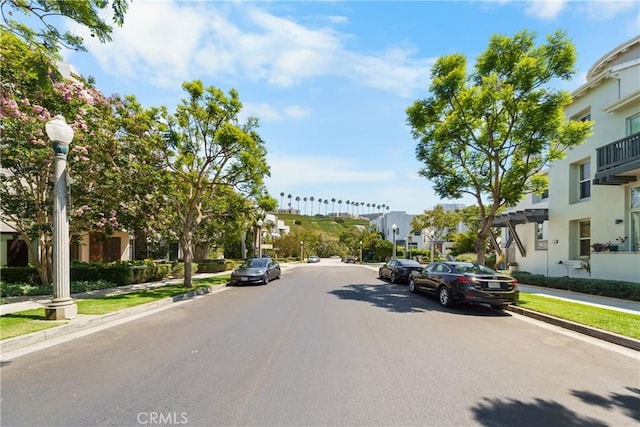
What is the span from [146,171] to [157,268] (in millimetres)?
7128

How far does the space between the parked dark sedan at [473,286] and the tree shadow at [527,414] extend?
250 inches

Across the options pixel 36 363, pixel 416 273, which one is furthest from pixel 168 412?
pixel 416 273

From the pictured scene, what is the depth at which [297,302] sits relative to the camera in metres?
12.2

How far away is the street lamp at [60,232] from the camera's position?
8.27m

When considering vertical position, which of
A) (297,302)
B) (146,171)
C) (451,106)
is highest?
(451,106)

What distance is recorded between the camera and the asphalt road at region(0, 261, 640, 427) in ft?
12.7

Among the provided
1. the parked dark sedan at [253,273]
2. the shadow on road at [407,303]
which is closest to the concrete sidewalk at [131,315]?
the shadow on road at [407,303]

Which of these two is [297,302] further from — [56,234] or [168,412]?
[168,412]

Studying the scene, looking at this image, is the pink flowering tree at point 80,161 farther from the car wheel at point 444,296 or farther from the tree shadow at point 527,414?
the tree shadow at point 527,414

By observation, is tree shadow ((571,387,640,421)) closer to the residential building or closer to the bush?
the residential building

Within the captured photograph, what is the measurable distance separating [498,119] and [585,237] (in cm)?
799

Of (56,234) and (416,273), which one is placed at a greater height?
(56,234)

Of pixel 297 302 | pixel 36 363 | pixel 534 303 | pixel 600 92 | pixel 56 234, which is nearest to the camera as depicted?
pixel 36 363

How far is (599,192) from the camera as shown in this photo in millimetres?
15523
